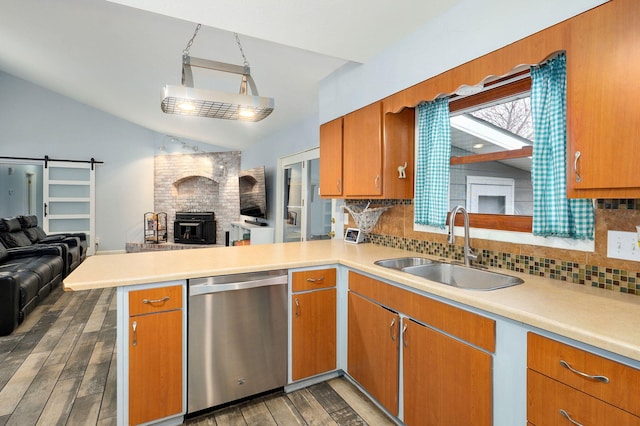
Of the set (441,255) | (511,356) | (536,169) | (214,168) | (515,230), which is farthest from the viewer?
(214,168)

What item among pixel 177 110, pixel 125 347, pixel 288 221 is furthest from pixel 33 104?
pixel 125 347

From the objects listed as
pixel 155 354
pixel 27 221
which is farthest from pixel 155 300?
pixel 27 221

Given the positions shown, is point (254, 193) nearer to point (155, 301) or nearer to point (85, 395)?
point (85, 395)

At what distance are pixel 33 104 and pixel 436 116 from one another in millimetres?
8582

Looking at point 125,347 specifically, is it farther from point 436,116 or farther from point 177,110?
point 436,116

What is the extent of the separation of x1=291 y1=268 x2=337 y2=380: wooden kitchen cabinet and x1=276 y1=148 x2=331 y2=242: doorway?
163 cm

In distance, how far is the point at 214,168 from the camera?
8273 millimetres

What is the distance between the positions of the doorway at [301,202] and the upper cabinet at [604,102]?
2.70 m

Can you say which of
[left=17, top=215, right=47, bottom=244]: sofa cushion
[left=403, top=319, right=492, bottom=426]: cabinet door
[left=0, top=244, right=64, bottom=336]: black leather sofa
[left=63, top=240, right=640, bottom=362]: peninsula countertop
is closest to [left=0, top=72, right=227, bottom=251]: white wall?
[left=17, top=215, right=47, bottom=244]: sofa cushion

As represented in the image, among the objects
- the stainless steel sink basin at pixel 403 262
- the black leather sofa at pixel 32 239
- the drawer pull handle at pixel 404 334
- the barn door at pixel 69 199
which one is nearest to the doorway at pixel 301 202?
the stainless steel sink basin at pixel 403 262

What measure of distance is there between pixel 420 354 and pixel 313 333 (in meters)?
0.79

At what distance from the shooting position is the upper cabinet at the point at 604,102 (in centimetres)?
118

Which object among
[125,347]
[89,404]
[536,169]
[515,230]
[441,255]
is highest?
[536,169]

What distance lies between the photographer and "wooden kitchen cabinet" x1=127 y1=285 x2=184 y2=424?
1.72 meters
